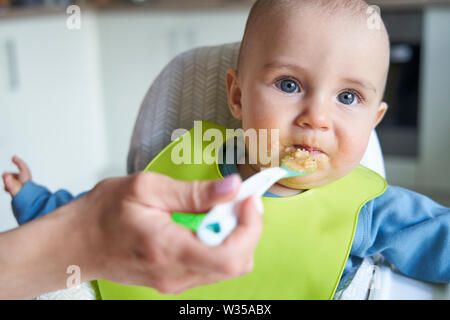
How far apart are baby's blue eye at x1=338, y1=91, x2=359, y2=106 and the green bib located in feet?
0.48

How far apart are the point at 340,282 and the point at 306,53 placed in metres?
0.36

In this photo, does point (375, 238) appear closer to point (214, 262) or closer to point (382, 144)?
point (214, 262)

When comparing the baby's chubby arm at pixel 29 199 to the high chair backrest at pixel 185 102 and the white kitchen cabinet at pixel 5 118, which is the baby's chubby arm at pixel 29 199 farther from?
the white kitchen cabinet at pixel 5 118

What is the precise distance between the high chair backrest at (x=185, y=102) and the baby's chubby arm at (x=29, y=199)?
174mm

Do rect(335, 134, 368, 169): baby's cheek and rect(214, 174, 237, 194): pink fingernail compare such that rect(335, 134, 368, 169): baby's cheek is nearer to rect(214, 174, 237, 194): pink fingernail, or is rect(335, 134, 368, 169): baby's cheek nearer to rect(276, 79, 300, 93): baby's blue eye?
rect(276, 79, 300, 93): baby's blue eye

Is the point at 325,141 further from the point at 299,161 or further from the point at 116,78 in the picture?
the point at 116,78

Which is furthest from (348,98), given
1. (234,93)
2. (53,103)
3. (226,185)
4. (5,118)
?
(53,103)

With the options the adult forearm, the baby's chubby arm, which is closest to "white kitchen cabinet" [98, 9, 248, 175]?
the baby's chubby arm

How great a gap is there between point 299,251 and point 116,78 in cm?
233

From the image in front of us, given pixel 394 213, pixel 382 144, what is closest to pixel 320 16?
pixel 394 213

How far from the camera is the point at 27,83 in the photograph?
2.28 m

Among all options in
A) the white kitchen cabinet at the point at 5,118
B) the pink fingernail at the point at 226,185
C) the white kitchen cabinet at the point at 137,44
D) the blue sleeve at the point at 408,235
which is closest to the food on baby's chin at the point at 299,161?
the blue sleeve at the point at 408,235

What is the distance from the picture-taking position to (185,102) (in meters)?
1.07

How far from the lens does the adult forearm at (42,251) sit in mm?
604
